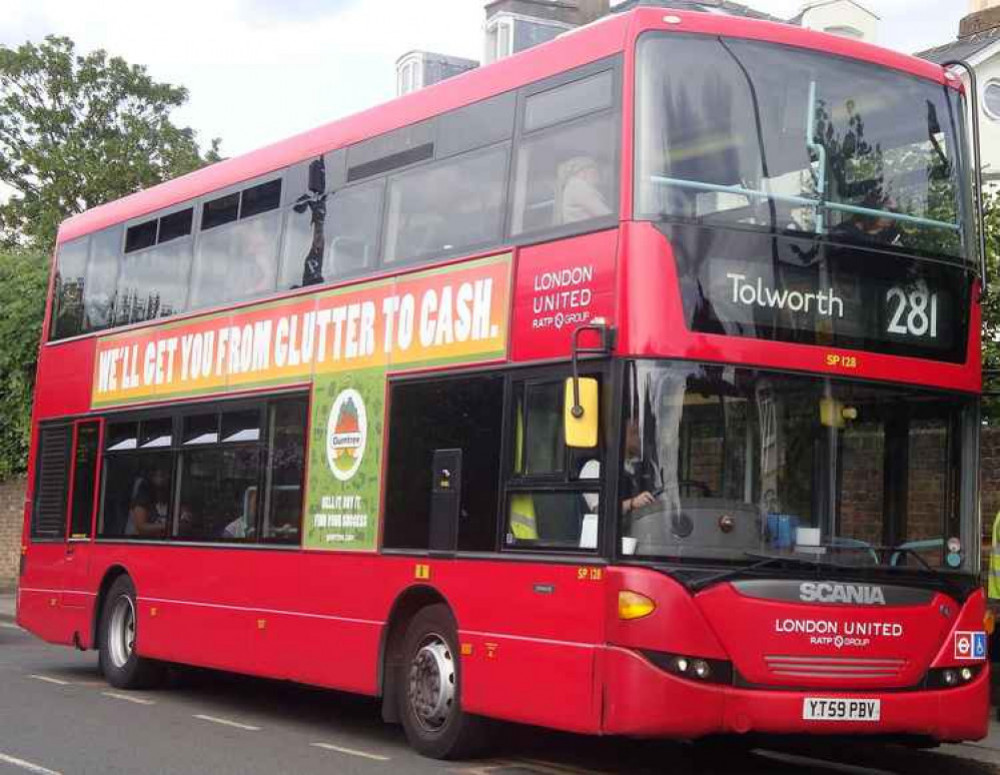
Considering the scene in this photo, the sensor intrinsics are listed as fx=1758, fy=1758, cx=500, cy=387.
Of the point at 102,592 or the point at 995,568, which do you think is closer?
the point at 995,568

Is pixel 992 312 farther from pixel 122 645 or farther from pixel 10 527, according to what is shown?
pixel 10 527

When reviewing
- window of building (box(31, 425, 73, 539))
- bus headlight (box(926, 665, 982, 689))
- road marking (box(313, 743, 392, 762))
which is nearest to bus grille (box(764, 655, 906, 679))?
bus headlight (box(926, 665, 982, 689))

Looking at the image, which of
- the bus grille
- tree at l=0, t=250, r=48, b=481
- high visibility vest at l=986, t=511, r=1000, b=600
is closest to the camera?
the bus grille

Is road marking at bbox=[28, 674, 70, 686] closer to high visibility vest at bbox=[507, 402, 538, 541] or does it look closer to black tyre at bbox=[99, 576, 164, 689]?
black tyre at bbox=[99, 576, 164, 689]

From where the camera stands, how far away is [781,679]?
9695 millimetres

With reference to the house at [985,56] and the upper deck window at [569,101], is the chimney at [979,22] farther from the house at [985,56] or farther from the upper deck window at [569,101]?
the upper deck window at [569,101]

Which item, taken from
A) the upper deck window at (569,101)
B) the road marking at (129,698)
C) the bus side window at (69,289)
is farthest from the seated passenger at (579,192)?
the bus side window at (69,289)

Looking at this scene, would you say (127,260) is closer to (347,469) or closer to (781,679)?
(347,469)

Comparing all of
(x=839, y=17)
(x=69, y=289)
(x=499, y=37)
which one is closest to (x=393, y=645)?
(x=69, y=289)

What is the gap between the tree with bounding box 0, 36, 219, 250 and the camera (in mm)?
51719

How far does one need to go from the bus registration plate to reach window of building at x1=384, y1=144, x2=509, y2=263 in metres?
3.63

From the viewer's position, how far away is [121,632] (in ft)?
54.5

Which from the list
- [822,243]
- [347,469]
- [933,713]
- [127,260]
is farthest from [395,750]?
[127,260]

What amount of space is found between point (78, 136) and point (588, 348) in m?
46.0
